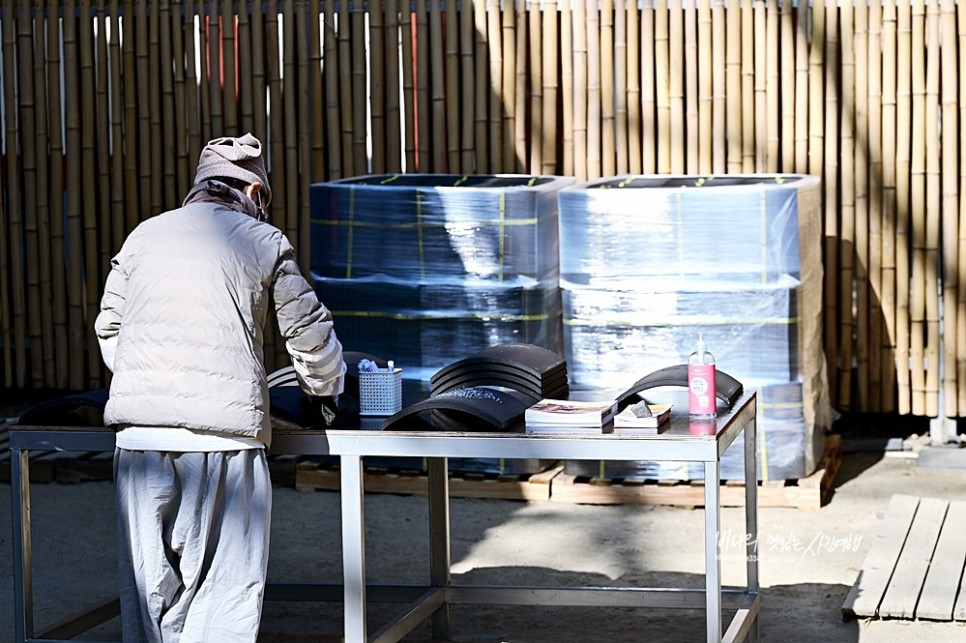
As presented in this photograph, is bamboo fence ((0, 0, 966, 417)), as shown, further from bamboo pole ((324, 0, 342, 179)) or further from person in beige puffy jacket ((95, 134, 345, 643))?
person in beige puffy jacket ((95, 134, 345, 643))

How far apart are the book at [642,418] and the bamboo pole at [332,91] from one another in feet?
15.4

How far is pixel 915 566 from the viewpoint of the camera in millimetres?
6070

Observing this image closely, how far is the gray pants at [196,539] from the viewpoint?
172 inches

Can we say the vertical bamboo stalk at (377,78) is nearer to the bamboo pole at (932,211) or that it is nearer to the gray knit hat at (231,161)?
the bamboo pole at (932,211)

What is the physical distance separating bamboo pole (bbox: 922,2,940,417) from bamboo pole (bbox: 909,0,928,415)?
27 millimetres

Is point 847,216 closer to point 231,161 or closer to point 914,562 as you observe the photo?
point 914,562

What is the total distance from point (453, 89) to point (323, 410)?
14.5 feet

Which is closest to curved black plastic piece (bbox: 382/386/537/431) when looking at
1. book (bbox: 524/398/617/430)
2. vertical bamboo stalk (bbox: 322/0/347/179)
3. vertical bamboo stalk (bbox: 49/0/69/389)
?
book (bbox: 524/398/617/430)

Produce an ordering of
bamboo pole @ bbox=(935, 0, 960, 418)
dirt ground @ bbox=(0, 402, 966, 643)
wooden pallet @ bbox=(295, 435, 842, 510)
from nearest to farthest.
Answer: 1. dirt ground @ bbox=(0, 402, 966, 643)
2. wooden pallet @ bbox=(295, 435, 842, 510)
3. bamboo pole @ bbox=(935, 0, 960, 418)

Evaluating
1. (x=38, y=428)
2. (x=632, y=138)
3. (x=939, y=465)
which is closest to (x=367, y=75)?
(x=632, y=138)

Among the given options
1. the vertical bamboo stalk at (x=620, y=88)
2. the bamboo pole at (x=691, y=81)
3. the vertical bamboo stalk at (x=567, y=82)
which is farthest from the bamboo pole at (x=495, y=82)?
the bamboo pole at (x=691, y=81)

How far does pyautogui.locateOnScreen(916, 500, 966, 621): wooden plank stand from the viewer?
5.54 meters

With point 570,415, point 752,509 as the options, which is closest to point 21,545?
point 570,415

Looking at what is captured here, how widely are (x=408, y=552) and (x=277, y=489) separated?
1470 mm
